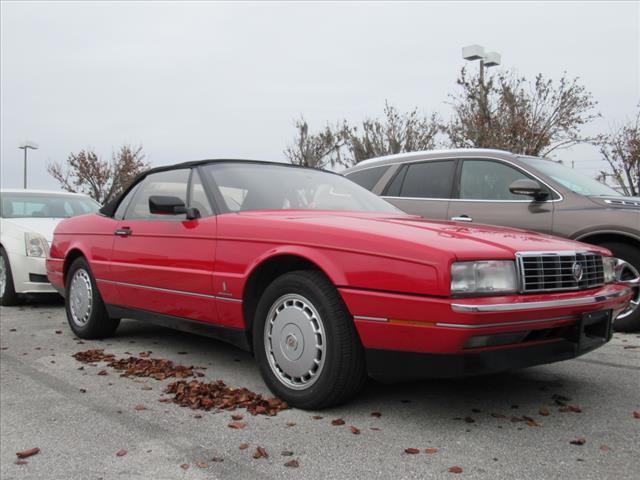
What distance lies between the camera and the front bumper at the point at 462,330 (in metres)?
2.84

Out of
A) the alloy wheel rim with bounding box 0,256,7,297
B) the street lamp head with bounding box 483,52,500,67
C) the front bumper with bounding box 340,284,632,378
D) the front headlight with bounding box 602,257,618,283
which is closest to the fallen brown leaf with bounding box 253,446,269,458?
the front bumper with bounding box 340,284,632,378

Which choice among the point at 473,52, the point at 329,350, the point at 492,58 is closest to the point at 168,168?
the point at 329,350

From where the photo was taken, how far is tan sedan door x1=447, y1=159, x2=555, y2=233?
19.1 feet

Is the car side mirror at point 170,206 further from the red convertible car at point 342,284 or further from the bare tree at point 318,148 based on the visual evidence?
the bare tree at point 318,148

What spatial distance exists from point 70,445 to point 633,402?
294 cm

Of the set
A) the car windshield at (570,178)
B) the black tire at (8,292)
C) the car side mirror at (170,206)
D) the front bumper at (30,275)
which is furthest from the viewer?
the black tire at (8,292)

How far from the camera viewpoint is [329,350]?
3.24m

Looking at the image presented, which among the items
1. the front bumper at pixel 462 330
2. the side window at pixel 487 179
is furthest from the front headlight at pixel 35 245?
the front bumper at pixel 462 330

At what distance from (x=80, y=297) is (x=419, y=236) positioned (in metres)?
3.65

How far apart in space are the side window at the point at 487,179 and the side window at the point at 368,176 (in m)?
0.98

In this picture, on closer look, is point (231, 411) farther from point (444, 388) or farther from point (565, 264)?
point (565, 264)

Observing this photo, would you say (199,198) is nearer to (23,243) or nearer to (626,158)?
(23,243)

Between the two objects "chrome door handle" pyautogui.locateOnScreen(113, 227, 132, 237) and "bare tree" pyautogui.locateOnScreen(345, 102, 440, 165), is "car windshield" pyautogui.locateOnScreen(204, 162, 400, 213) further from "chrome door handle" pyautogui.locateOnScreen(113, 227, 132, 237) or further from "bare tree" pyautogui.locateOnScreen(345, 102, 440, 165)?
"bare tree" pyautogui.locateOnScreen(345, 102, 440, 165)

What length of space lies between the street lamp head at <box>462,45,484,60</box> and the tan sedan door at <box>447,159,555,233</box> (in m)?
8.66
